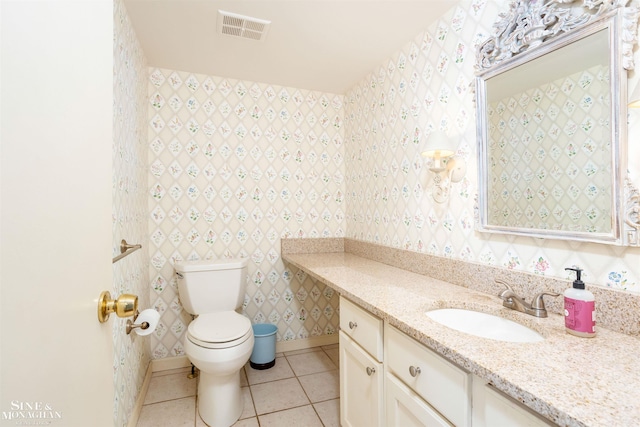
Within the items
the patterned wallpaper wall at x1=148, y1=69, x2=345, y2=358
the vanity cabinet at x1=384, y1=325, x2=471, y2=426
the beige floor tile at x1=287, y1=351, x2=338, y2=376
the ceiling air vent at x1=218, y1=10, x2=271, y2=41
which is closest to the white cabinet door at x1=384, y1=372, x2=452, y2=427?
the vanity cabinet at x1=384, y1=325, x2=471, y2=426

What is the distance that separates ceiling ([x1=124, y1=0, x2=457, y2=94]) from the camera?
1.61m

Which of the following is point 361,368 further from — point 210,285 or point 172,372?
point 172,372

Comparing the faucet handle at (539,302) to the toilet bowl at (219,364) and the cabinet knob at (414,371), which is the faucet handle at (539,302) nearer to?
the cabinet knob at (414,371)

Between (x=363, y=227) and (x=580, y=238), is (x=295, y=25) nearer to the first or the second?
(x=363, y=227)

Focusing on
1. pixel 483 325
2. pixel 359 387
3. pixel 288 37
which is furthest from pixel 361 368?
pixel 288 37

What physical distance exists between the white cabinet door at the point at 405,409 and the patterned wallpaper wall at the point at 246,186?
1568mm

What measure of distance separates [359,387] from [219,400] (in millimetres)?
847

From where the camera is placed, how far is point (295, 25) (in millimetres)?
1778

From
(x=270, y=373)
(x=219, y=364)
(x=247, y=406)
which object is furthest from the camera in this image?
(x=270, y=373)

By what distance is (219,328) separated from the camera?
5.99ft

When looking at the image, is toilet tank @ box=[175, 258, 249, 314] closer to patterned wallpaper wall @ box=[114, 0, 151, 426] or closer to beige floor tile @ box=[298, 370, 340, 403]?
patterned wallpaper wall @ box=[114, 0, 151, 426]

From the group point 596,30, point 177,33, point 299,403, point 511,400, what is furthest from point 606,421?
point 177,33

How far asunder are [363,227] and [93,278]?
6.76 feet

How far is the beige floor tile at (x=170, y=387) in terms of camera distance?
1.97 meters
